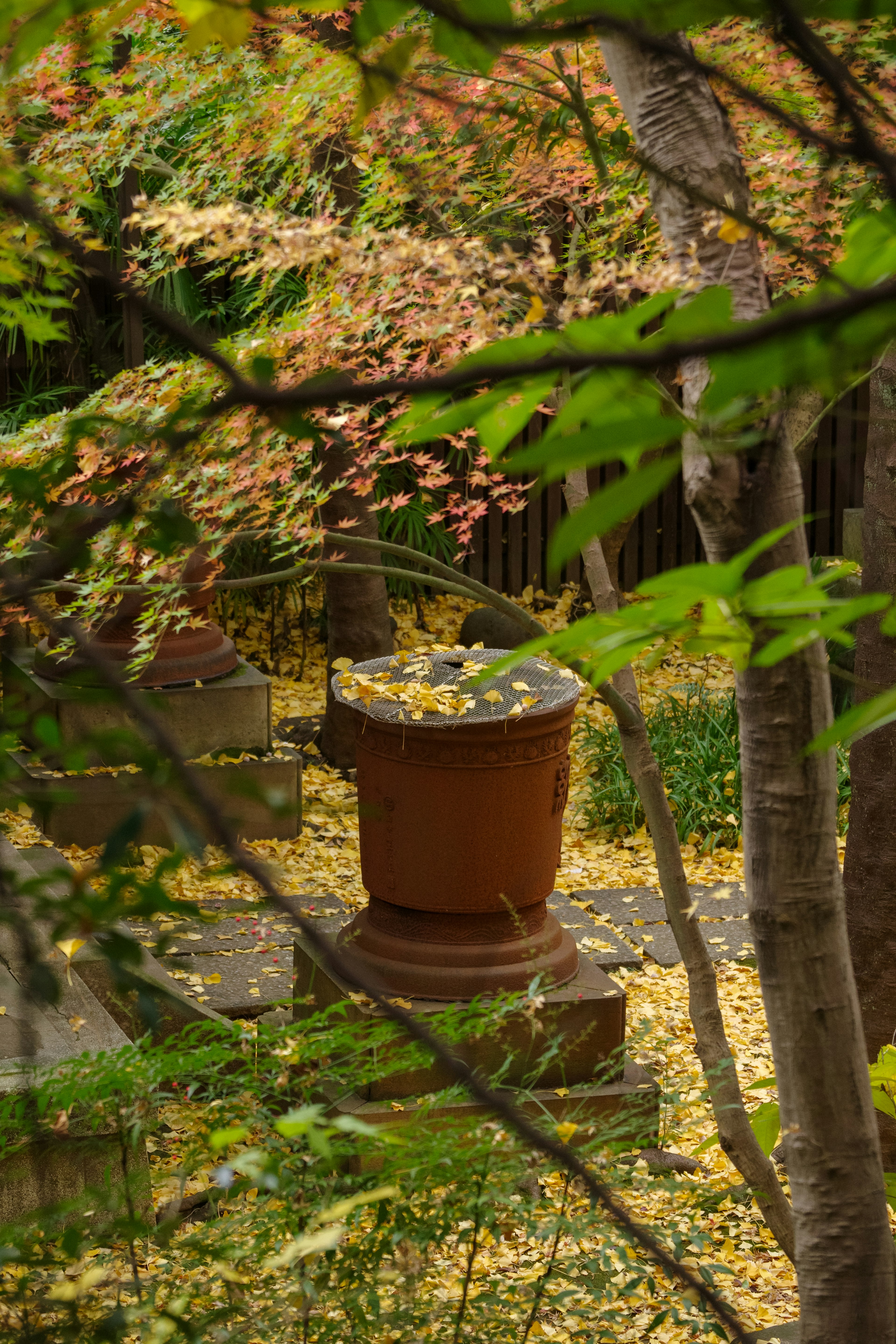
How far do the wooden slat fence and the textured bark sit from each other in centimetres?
664

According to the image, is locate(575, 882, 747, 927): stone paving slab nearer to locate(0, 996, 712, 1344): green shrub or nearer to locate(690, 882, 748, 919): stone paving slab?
locate(690, 882, 748, 919): stone paving slab

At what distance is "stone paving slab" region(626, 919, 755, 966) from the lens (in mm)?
5410

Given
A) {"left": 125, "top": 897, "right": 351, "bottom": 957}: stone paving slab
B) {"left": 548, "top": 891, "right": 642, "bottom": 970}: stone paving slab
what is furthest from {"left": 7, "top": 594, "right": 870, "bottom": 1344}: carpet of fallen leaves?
{"left": 125, "top": 897, "right": 351, "bottom": 957}: stone paving slab

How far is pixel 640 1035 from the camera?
3809 millimetres

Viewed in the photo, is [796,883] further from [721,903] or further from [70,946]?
[721,903]

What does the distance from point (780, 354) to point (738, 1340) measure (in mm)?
591

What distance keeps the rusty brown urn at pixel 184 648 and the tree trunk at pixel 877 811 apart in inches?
124

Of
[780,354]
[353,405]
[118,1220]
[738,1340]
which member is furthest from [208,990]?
[780,354]

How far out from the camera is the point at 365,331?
11.1ft

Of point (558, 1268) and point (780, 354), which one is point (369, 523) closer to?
point (558, 1268)

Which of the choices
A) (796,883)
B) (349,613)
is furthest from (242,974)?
(796,883)

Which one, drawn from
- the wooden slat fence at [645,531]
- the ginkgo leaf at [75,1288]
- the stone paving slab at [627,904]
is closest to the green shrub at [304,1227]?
the ginkgo leaf at [75,1288]

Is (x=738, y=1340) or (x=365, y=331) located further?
(x=365, y=331)

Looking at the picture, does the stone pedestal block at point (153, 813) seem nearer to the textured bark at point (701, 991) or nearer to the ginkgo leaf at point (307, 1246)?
the textured bark at point (701, 991)
